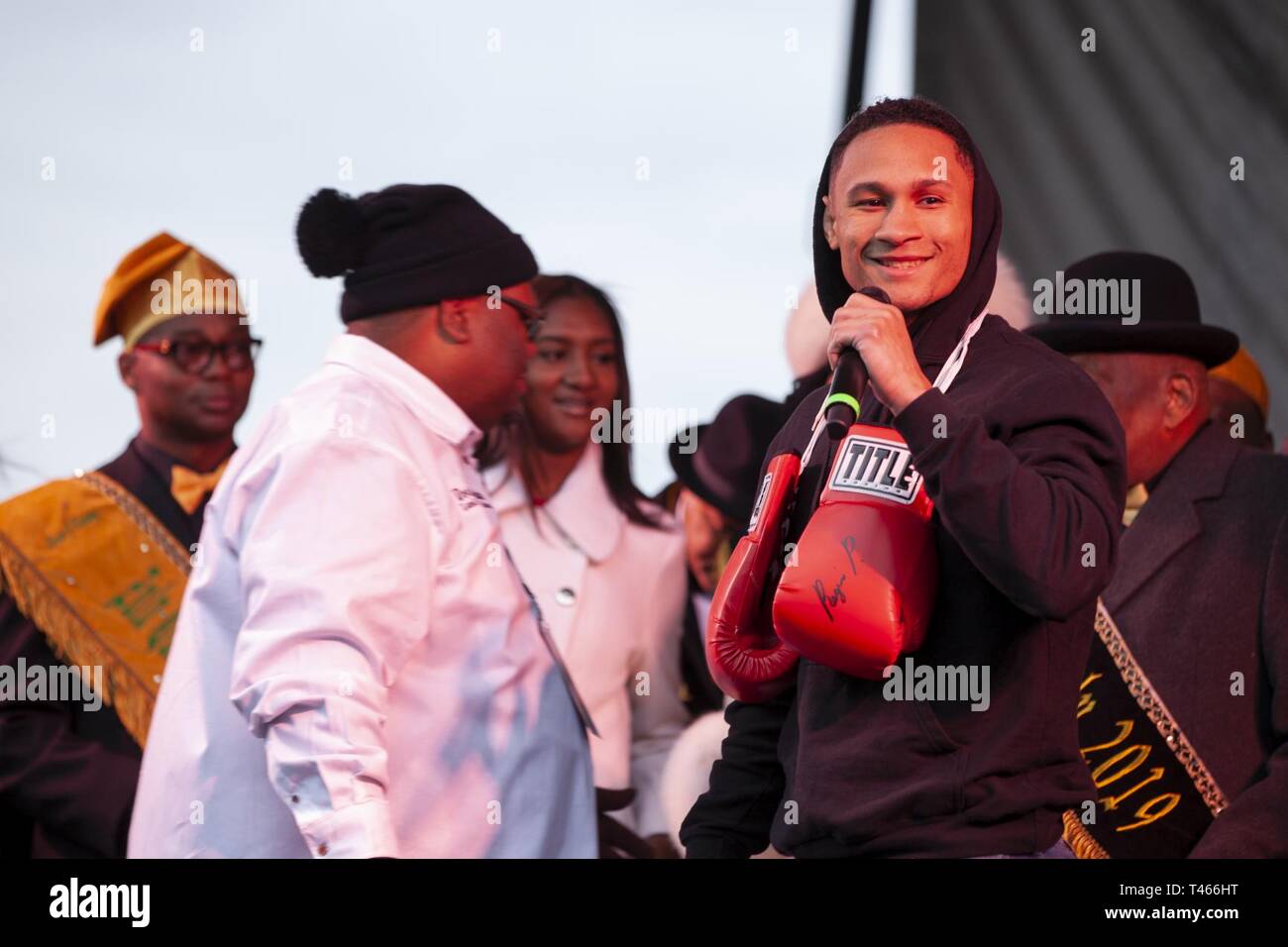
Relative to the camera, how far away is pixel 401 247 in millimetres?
3199

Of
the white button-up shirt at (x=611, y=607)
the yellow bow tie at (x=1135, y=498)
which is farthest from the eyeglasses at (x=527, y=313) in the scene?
the yellow bow tie at (x=1135, y=498)

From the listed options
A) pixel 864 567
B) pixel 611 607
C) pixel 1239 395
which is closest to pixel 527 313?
pixel 611 607

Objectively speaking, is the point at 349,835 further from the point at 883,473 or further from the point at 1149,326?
the point at 1149,326

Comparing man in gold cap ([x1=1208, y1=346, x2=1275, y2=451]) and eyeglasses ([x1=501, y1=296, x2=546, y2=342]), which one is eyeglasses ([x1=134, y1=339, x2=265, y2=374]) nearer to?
eyeglasses ([x1=501, y1=296, x2=546, y2=342])

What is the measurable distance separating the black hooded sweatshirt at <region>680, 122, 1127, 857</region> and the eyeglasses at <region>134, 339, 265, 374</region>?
2.48 metres

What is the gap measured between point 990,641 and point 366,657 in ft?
3.42

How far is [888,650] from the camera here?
1944mm

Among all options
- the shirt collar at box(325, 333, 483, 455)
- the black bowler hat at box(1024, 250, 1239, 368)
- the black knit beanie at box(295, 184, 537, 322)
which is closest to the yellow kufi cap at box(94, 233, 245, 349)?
the black knit beanie at box(295, 184, 537, 322)

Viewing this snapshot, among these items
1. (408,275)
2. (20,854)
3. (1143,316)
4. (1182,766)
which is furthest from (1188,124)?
(20,854)

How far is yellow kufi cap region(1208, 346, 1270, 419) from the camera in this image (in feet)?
14.4

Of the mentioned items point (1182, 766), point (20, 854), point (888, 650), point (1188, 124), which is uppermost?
point (1188, 124)

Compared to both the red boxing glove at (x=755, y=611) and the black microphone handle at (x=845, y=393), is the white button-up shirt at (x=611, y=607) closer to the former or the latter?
the red boxing glove at (x=755, y=611)

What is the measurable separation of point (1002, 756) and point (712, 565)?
2.47 metres
